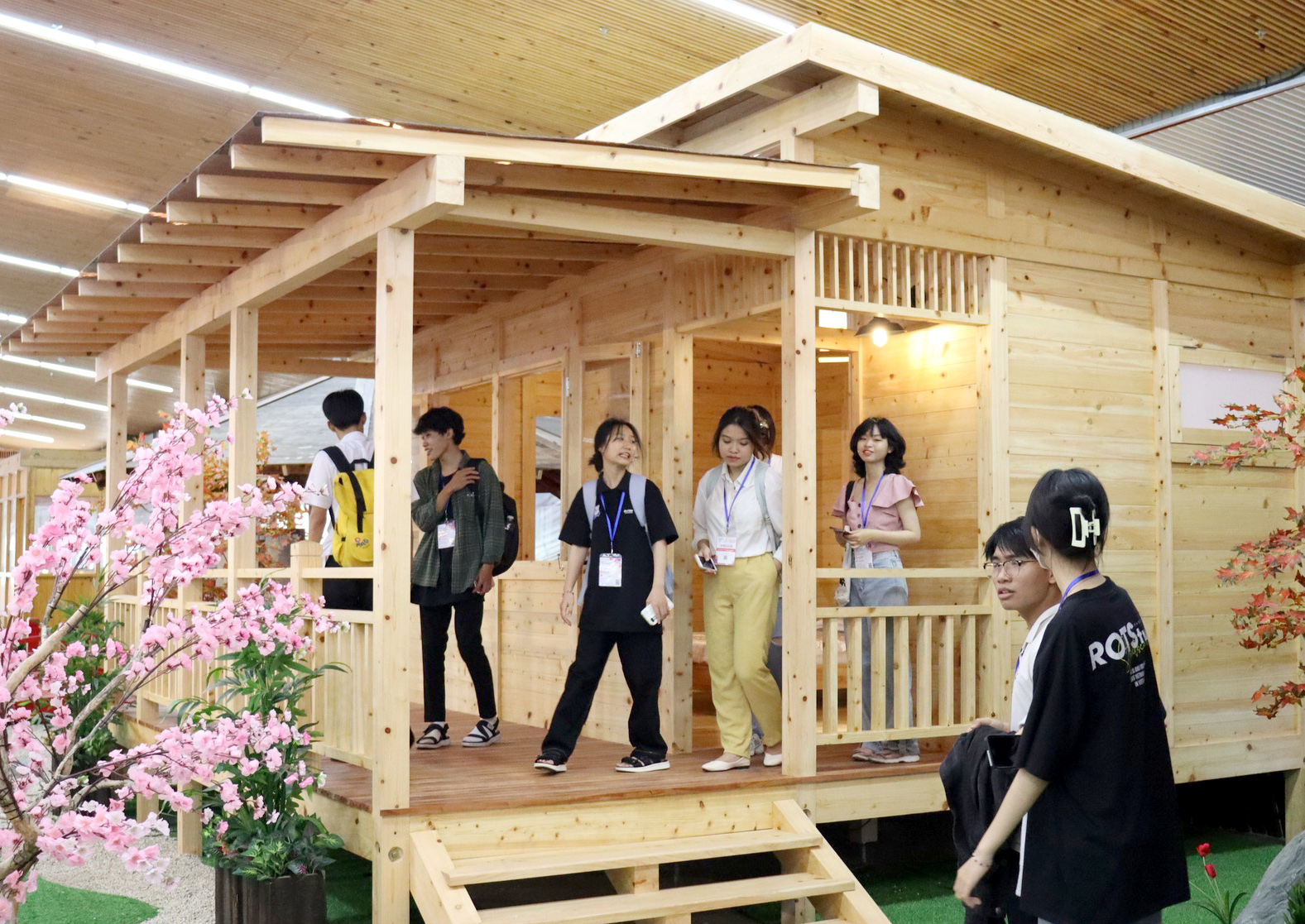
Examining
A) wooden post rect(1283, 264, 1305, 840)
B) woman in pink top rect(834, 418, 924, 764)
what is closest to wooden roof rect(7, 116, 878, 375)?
woman in pink top rect(834, 418, 924, 764)

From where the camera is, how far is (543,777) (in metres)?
5.68

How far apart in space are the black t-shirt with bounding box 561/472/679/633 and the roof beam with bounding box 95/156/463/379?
1519 mm

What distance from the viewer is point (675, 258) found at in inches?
263

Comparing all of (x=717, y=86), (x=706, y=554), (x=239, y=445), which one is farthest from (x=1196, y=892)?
(x=239, y=445)

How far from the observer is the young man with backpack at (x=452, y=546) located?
6480 mm

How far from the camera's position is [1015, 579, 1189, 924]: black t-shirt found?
8.81 ft

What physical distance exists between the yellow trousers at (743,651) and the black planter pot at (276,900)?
1895 millimetres

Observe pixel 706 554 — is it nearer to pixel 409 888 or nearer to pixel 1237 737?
pixel 409 888

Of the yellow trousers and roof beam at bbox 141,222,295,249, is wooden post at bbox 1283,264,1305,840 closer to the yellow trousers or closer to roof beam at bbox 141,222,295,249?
the yellow trousers

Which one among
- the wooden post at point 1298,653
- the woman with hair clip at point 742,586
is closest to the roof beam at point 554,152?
the woman with hair clip at point 742,586

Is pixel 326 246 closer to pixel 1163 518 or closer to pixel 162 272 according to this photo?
pixel 162 272

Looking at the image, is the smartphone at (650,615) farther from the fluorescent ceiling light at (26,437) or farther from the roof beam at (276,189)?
the fluorescent ceiling light at (26,437)

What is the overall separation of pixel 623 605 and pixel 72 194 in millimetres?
9324

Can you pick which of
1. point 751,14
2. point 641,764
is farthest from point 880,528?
point 751,14
